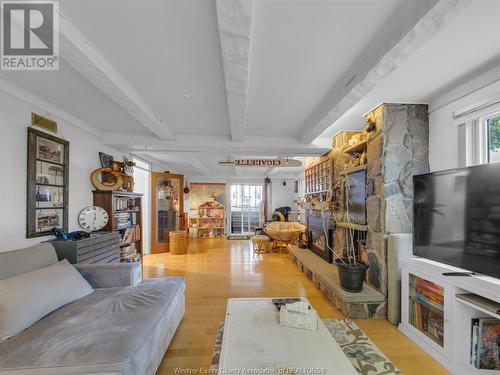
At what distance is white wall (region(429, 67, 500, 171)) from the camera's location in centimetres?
181

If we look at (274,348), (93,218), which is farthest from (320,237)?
(93,218)

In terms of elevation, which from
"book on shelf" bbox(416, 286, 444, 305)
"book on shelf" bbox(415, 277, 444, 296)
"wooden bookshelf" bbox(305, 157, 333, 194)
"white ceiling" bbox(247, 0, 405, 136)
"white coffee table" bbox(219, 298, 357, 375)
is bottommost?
"white coffee table" bbox(219, 298, 357, 375)

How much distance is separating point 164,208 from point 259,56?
5054mm

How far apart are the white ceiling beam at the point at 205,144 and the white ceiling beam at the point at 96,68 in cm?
90

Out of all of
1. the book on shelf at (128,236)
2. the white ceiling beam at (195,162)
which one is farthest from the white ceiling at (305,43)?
the book on shelf at (128,236)

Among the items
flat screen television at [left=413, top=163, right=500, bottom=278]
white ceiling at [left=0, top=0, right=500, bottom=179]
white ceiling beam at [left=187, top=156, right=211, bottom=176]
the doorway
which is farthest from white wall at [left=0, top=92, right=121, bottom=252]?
the doorway

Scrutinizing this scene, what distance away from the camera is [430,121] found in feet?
8.04

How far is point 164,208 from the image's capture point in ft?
19.0

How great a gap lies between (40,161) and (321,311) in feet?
11.7

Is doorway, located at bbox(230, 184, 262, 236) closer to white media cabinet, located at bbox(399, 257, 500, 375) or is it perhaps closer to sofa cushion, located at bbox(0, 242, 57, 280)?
sofa cushion, located at bbox(0, 242, 57, 280)

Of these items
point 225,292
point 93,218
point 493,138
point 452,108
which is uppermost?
point 452,108

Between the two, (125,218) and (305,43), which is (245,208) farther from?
(305,43)

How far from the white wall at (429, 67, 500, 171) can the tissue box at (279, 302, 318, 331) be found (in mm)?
2077

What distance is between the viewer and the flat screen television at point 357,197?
289 centimetres
